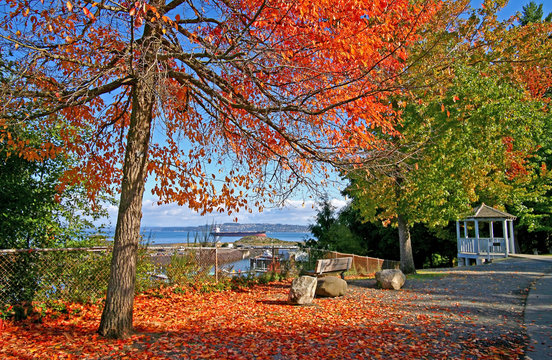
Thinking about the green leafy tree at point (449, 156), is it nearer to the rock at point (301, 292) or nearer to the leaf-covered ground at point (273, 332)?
the rock at point (301, 292)

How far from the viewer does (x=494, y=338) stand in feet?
18.3

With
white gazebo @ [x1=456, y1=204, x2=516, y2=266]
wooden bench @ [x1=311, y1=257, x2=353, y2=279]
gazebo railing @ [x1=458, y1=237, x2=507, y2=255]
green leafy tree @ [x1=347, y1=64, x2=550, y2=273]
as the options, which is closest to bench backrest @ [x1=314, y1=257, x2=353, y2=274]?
wooden bench @ [x1=311, y1=257, x2=353, y2=279]

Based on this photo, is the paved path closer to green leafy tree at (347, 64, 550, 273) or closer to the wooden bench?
green leafy tree at (347, 64, 550, 273)

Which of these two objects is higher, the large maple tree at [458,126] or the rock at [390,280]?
the large maple tree at [458,126]

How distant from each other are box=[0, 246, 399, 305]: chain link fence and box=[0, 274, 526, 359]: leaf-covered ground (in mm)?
435

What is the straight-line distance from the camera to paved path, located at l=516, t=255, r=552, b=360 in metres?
4.85

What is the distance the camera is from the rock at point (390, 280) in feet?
35.6

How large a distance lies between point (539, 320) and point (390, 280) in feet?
15.1

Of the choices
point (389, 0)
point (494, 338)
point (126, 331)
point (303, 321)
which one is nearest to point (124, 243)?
point (126, 331)

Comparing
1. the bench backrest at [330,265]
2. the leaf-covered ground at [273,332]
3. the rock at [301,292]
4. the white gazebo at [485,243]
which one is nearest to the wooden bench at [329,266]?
the bench backrest at [330,265]

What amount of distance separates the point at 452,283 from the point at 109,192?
1118 centimetres

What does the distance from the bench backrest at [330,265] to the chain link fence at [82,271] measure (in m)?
2.97

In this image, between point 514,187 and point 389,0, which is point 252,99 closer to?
point 389,0

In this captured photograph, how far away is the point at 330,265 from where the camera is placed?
1124 cm
